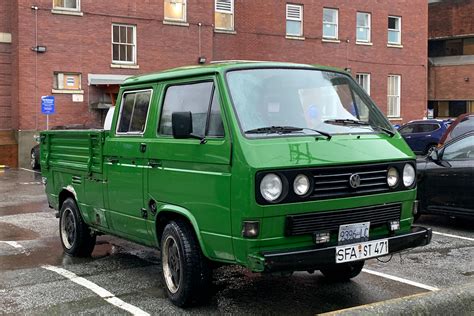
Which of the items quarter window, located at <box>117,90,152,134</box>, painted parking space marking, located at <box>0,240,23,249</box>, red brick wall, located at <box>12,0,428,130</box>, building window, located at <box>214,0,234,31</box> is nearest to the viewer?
quarter window, located at <box>117,90,152,134</box>

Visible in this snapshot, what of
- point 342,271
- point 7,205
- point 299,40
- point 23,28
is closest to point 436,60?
point 299,40

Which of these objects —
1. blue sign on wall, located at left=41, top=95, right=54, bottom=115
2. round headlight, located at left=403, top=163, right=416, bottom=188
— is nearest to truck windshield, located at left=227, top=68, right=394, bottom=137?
round headlight, located at left=403, top=163, right=416, bottom=188

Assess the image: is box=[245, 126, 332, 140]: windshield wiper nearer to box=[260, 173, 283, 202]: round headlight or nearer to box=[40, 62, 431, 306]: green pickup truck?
box=[40, 62, 431, 306]: green pickup truck

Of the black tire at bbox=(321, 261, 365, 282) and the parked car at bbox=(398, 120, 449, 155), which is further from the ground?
the parked car at bbox=(398, 120, 449, 155)

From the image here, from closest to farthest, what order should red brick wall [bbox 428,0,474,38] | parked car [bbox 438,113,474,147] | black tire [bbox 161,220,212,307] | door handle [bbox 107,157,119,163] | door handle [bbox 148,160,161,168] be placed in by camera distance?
black tire [bbox 161,220,212,307] < door handle [bbox 148,160,161,168] < door handle [bbox 107,157,119,163] < parked car [bbox 438,113,474,147] < red brick wall [bbox 428,0,474,38]

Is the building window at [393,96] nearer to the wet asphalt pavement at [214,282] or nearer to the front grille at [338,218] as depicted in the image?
the wet asphalt pavement at [214,282]

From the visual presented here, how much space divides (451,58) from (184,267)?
39525mm

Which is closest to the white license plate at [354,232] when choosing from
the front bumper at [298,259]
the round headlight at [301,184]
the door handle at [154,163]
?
the front bumper at [298,259]

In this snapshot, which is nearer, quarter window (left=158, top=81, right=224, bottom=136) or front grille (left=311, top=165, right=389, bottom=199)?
front grille (left=311, top=165, right=389, bottom=199)

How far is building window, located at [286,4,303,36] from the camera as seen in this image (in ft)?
99.2

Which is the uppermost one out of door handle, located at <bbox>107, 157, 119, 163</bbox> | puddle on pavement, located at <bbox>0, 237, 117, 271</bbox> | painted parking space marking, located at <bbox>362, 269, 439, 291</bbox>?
door handle, located at <bbox>107, 157, 119, 163</bbox>

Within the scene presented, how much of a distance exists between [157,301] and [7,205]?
26.5 ft

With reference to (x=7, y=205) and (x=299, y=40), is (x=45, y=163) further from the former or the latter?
(x=299, y=40)

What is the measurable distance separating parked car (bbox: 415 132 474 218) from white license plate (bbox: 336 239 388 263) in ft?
14.7
